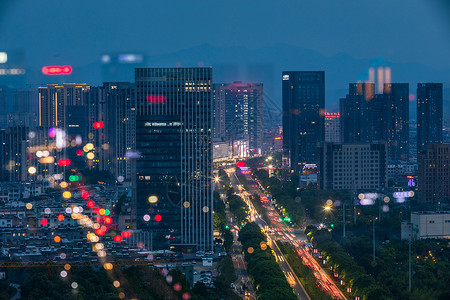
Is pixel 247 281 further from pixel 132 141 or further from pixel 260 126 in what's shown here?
pixel 260 126

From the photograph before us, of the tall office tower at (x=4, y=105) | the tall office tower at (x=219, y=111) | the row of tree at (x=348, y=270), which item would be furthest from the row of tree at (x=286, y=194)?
the tall office tower at (x=4, y=105)

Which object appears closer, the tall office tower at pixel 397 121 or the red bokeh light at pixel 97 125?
the red bokeh light at pixel 97 125

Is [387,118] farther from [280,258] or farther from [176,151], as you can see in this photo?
[176,151]

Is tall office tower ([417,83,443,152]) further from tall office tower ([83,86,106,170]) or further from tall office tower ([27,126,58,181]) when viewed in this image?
tall office tower ([27,126,58,181])

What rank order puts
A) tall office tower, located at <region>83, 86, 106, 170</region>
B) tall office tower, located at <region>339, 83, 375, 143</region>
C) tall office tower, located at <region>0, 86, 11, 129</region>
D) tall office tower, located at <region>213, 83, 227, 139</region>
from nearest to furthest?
tall office tower, located at <region>0, 86, 11, 129</region> < tall office tower, located at <region>83, 86, 106, 170</region> < tall office tower, located at <region>339, 83, 375, 143</region> < tall office tower, located at <region>213, 83, 227, 139</region>

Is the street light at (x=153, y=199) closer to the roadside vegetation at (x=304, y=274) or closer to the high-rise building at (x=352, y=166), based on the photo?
the roadside vegetation at (x=304, y=274)

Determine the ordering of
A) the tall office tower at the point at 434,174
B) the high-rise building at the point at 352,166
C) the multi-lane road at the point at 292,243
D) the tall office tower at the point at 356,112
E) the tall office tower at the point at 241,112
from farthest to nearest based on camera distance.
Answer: the tall office tower at the point at 241,112, the tall office tower at the point at 356,112, the high-rise building at the point at 352,166, the tall office tower at the point at 434,174, the multi-lane road at the point at 292,243

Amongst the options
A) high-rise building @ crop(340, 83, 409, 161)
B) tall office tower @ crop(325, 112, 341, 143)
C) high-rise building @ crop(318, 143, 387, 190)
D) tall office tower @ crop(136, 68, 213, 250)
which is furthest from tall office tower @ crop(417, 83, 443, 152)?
tall office tower @ crop(136, 68, 213, 250)
